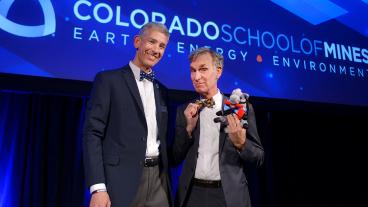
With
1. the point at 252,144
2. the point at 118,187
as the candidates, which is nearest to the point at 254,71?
the point at 252,144

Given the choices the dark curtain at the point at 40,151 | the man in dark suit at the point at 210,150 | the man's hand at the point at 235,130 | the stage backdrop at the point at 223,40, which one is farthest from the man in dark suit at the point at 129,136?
the dark curtain at the point at 40,151

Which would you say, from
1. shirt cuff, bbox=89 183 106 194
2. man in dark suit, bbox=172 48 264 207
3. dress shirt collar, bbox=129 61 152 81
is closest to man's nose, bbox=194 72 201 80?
man in dark suit, bbox=172 48 264 207

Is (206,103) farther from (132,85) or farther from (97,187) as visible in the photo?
(97,187)

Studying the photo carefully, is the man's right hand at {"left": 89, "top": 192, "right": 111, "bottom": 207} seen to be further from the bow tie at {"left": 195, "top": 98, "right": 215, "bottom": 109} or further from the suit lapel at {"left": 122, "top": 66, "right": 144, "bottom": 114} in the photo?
the bow tie at {"left": 195, "top": 98, "right": 215, "bottom": 109}

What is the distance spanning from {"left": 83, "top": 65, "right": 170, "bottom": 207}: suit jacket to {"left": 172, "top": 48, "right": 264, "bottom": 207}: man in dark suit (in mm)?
114

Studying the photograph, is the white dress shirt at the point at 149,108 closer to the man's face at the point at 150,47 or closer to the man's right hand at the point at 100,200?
the man's face at the point at 150,47

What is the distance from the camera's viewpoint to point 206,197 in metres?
1.51

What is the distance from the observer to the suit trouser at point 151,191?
55.6 inches

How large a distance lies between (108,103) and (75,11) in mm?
1132

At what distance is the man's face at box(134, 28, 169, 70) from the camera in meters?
1.57

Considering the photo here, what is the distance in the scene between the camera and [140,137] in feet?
4.66

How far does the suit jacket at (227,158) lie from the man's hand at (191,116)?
0.03 metres

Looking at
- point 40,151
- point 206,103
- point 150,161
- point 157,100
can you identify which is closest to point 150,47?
point 157,100

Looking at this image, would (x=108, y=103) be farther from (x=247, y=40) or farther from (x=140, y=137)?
(x=247, y=40)
